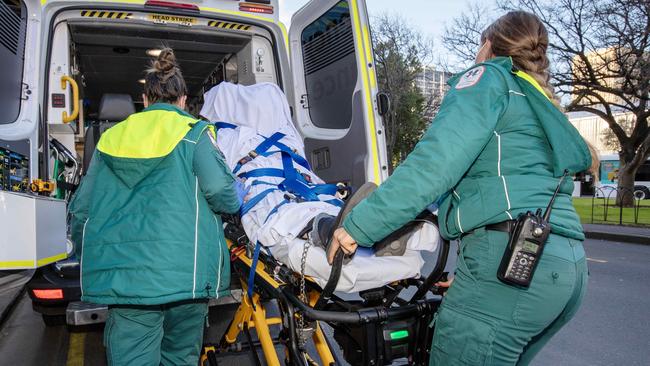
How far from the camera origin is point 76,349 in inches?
171

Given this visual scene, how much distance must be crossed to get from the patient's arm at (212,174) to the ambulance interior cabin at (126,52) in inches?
92.6

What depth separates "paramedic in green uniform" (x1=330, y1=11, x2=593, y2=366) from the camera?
1.63 meters

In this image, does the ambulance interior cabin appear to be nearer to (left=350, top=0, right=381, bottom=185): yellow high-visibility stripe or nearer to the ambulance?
the ambulance

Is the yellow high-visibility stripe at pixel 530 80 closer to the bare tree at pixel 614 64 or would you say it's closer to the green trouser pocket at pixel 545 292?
the green trouser pocket at pixel 545 292

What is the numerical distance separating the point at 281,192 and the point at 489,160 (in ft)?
4.14

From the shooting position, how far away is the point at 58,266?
3318mm

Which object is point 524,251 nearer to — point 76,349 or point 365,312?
point 365,312

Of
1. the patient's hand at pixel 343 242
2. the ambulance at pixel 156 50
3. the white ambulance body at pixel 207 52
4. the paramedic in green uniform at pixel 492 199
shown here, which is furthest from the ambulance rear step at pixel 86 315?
the paramedic in green uniform at pixel 492 199

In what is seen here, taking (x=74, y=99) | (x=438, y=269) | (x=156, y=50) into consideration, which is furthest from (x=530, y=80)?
(x=156, y=50)

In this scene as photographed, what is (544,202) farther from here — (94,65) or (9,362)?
(94,65)

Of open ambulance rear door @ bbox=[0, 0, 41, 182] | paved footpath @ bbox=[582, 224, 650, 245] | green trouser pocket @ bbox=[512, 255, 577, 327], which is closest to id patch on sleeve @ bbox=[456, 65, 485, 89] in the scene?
green trouser pocket @ bbox=[512, 255, 577, 327]

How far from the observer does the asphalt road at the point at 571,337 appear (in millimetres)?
Result: 4031

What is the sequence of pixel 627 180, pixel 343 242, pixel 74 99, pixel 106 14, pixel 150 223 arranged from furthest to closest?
pixel 627 180
pixel 106 14
pixel 74 99
pixel 150 223
pixel 343 242

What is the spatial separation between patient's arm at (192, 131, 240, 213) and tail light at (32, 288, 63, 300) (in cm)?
157
